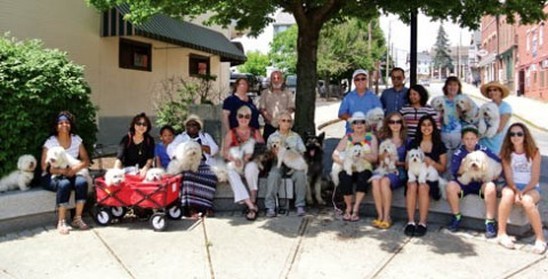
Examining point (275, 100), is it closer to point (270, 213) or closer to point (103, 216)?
point (270, 213)

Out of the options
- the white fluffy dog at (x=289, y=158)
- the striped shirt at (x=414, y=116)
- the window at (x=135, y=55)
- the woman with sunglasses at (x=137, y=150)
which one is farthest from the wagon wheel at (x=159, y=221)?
the window at (x=135, y=55)

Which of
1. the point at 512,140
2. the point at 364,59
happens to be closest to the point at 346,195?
the point at 512,140

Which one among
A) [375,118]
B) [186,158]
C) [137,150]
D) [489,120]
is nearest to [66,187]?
[137,150]

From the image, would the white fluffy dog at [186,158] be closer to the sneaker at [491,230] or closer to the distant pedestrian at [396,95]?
the distant pedestrian at [396,95]

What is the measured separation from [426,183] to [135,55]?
10.1 m

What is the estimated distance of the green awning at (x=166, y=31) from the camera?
11793 millimetres

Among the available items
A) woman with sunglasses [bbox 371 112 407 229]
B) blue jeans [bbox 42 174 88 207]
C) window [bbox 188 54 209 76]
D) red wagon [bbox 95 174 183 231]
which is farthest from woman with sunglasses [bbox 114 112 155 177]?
window [bbox 188 54 209 76]

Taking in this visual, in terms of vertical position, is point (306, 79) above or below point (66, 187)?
above

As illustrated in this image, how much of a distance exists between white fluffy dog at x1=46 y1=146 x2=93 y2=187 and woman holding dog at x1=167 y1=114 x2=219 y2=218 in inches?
41.4

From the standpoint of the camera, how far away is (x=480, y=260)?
15.9ft

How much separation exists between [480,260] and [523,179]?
3.52 ft

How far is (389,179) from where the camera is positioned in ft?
19.2

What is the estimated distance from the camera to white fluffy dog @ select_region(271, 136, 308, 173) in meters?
6.20

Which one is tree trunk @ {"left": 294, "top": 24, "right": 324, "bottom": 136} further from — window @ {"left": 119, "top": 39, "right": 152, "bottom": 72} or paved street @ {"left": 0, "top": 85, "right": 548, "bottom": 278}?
window @ {"left": 119, "top": 39, "right": 152, "bottom": 72}
